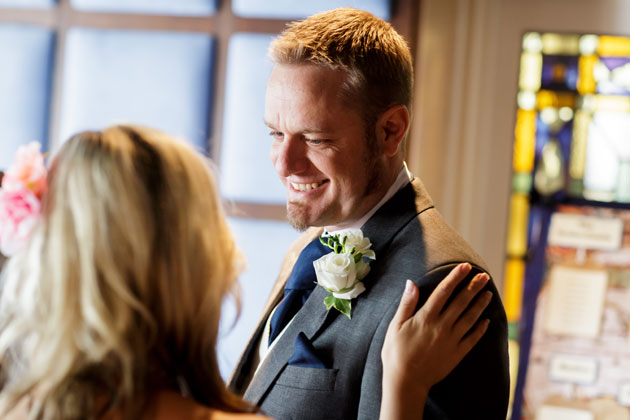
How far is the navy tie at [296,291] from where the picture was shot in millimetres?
1681

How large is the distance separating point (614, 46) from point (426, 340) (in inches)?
72.9

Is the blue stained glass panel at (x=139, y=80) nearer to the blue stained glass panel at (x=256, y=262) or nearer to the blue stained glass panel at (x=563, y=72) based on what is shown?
the blue stained glass panel at (x=256, y=262)

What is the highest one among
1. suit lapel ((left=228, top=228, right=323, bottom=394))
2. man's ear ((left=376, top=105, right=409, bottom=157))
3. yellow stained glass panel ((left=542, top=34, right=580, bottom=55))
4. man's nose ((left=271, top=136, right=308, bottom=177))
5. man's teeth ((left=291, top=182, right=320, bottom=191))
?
yellow stained glass panel ((left=542, top=34, right=580, bottom=55))

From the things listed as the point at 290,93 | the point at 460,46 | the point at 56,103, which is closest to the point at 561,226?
the point at 460,46

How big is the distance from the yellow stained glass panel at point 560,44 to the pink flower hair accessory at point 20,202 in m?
2.18

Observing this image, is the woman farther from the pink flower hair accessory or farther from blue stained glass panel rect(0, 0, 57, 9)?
blue stained glass panel rect(0, 0, 57, 9)

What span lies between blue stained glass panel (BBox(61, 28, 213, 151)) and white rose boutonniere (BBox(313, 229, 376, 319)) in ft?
5.29

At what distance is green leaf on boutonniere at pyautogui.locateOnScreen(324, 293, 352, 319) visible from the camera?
5.00 ft

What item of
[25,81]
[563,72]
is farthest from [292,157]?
[25,81]

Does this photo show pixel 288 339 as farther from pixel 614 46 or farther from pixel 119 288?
pixel 614 46

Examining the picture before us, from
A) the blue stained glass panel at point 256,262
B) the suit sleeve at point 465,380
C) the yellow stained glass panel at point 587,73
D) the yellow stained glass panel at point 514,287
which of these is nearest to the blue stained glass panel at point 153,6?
the blue stained glass panel at point 256,262

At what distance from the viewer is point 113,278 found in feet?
3.20

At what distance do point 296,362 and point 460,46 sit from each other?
1.66m

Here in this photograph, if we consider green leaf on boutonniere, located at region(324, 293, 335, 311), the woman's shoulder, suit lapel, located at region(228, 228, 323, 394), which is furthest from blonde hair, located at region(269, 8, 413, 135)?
the woman's shoulder
